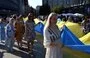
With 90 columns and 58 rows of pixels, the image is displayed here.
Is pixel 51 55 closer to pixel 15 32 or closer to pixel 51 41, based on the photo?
pixel 51 41

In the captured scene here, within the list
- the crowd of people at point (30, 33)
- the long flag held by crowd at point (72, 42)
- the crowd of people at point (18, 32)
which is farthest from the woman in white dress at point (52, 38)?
the crowd of people at point (18, 32)

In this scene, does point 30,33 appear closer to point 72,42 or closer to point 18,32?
point 18,32

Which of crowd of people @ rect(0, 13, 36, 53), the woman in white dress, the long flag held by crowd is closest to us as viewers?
the woman in white dress

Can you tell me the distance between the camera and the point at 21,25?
700 inches

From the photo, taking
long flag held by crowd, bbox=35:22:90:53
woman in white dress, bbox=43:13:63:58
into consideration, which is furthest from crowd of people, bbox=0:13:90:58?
long flag held by crowd, bbox=35:22:90:53

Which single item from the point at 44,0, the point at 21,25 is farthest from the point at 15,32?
the point at 44,0

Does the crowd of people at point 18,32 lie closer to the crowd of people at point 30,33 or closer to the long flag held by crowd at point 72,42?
the crowd of people at point 30,33

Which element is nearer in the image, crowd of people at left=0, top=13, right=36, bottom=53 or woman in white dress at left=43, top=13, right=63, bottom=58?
woman in white dress at left=43, top=13, right=63, bottom=58

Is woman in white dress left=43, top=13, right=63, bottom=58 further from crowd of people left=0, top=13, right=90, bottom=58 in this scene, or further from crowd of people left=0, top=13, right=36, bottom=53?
crowd of people left=0, top=13, right=36, bottom=53

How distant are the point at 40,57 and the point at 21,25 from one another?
3.45 metres

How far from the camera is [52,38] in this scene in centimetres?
864

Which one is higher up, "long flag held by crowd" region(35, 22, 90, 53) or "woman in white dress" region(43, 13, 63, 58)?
"woman in white dress" region(43, 13, 63, 58)

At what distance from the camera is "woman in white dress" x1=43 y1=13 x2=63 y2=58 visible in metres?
8.51

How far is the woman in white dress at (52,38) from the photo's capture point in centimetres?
851
